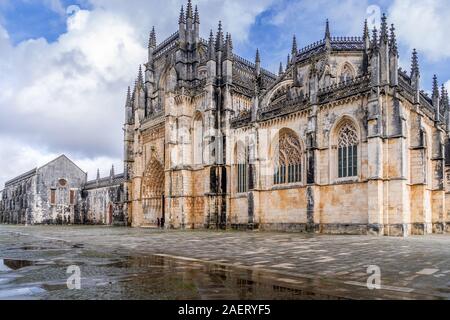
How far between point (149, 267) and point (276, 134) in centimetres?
2115

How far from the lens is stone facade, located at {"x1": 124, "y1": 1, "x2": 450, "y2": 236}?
22.0 m

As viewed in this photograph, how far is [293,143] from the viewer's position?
27.6 m

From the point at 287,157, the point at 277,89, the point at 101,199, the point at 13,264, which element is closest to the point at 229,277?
the point at 13,264

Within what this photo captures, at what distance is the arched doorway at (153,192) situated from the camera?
3919 cm

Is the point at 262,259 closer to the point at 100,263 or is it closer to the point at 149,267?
the point at 149,267

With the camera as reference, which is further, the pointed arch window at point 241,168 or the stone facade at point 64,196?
the stone facade at point 64,196

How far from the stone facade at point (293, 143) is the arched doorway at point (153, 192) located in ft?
0.38

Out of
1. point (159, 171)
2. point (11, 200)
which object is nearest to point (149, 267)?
point (159, 171)

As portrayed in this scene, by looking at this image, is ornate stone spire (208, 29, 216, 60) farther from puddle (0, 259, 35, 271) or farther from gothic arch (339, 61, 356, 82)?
puddle (0, 259, 35, 271)

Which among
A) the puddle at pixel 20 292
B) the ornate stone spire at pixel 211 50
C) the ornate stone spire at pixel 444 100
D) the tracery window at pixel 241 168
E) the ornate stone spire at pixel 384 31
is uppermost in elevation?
the ornate stone spire at pixel 211 50

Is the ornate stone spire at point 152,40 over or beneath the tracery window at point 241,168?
over

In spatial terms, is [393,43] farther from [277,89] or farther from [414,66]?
[277,89]

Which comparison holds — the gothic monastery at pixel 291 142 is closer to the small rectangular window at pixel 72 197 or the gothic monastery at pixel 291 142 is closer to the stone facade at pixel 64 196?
the stone facade at pixel 64 196

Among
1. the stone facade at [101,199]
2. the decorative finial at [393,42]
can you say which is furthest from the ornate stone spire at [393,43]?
the stone facade at [101,199]
